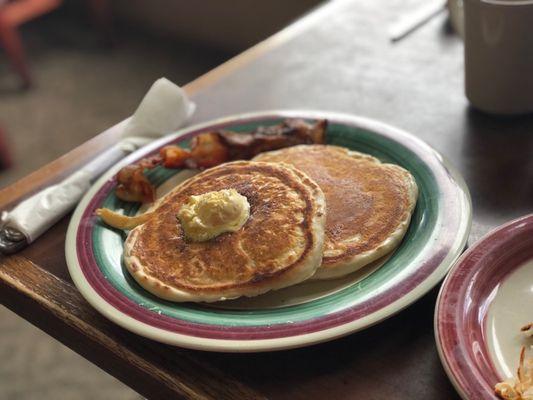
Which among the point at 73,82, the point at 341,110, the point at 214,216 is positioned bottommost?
the point at 73,82

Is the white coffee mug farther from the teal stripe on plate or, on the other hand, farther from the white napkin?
the white napkin

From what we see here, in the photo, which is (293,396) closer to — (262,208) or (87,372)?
(262,208)

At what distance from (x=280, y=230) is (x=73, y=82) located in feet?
9.79

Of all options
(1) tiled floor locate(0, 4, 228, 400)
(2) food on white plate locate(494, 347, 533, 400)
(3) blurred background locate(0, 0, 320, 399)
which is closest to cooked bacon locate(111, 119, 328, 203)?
(2) food on white plate locate(494, 347, 533, 400)

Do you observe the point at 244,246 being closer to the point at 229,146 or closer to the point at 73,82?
the point at 229,146

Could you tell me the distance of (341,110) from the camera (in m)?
1.23

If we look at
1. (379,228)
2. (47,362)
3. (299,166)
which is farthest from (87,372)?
(379,228)

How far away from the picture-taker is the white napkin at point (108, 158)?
989mm

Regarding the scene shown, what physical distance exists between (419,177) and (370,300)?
0.27m

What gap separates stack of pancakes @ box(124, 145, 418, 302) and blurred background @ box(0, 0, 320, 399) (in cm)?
202

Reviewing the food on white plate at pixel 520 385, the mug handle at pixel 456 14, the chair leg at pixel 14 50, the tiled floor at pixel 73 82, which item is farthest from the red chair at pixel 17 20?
the food on white plate at pixel 520 385

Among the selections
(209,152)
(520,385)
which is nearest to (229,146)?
(209,152)

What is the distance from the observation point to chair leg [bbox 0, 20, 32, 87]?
3359 mm

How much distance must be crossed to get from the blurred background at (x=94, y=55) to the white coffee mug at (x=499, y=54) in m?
1.99
